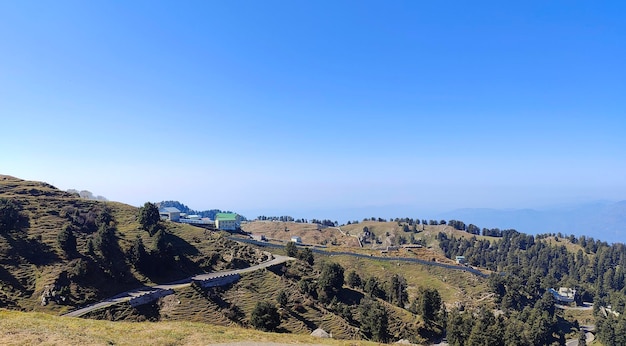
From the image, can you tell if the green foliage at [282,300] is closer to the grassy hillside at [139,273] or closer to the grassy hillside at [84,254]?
the grassy hillside at [139,273]

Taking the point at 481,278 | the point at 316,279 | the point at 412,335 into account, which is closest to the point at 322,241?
the point at 481,278

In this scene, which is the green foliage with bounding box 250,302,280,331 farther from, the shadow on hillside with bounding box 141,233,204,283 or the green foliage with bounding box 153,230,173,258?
the green foliage with bounding box 153,230,173,258

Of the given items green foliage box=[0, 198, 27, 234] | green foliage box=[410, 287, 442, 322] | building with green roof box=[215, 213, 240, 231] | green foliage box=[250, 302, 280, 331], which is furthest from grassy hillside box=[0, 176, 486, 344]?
building with green roof box=[215, 213, 240, 231]

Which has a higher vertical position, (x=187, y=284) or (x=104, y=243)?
(x=104, y=243)

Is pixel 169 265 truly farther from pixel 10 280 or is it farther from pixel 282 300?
pixel 282 300

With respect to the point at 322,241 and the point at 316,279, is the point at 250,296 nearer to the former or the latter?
the point at 316,279

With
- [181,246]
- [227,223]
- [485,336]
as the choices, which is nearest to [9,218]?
[181,246]
